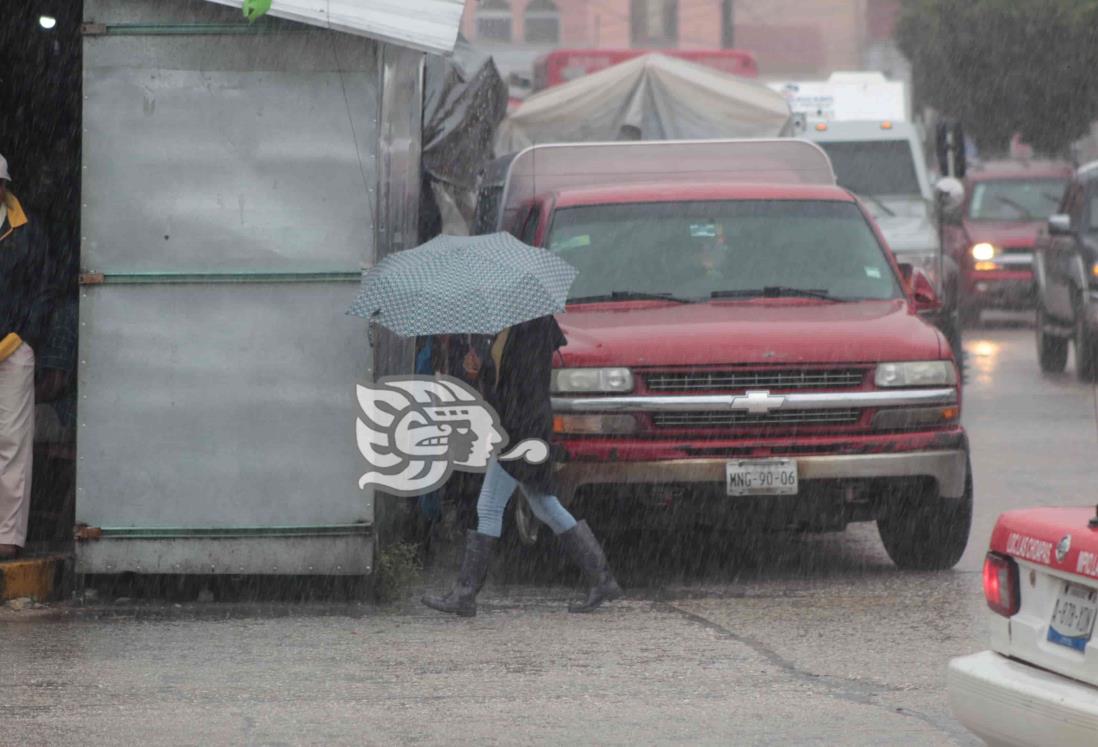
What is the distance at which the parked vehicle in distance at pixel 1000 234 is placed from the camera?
27939mm

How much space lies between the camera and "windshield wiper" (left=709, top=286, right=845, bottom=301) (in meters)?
10.4

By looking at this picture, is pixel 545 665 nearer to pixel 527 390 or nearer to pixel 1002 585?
pixel 527 390

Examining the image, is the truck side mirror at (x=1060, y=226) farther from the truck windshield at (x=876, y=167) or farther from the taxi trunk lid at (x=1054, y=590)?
the taxi trunk lid at (x=1054, y=590)

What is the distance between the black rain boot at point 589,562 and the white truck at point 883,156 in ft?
28.2

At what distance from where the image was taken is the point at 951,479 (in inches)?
380

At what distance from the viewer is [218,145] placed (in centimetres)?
909

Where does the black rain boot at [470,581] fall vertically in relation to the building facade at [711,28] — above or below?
below

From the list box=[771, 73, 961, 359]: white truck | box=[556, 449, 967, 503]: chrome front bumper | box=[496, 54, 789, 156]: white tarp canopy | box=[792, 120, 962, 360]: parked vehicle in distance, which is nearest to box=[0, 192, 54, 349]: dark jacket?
box=[556, 449, 967, 503]: chrome front bumper

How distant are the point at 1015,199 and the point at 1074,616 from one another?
991 inches

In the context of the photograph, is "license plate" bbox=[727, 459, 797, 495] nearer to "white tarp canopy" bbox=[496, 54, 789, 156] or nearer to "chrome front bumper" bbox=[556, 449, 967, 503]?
"chrome front bumper" bbox=[556, 449, 967, 503]

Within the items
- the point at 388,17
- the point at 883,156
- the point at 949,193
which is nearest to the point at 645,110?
the point at 949,193

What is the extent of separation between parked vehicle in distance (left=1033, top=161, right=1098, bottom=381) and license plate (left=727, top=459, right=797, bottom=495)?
10140 millimetres

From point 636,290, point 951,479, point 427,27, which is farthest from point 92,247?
point 951,479

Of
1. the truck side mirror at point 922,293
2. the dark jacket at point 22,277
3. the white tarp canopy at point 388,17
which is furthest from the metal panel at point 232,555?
the truck side mirror at point 922,293
